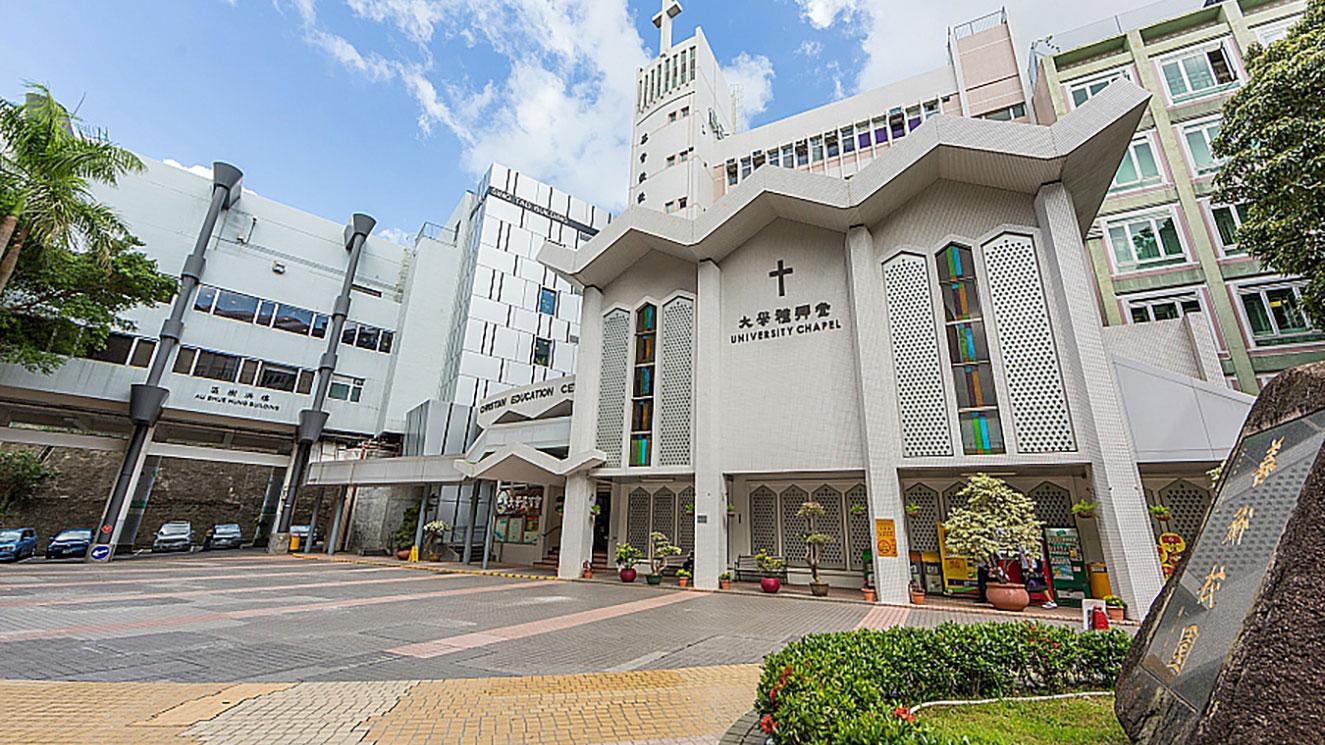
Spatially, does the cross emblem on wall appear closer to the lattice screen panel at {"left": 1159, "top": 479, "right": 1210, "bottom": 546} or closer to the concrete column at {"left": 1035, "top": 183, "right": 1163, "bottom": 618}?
the concrete column at {"left": 1035, "top": 183, "right": 1163, "bottom": 618}

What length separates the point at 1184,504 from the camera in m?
12.2

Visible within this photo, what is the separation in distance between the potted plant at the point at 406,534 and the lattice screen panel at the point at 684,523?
38.7 ft

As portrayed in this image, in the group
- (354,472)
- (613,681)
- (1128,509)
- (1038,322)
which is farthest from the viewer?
(354,472)

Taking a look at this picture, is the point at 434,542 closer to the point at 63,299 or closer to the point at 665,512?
the point at 665,512

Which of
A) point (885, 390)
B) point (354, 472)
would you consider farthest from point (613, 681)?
point (354, 472)

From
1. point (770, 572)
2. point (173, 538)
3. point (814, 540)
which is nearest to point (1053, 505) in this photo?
point (814, 540)

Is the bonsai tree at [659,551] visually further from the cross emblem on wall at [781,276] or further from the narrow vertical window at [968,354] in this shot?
the narrow vertical window at [968,354]

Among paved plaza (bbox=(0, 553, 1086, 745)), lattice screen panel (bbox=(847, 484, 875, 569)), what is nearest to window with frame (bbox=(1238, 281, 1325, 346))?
lattice screen panel (bbox=(847, 484, 875, 569))

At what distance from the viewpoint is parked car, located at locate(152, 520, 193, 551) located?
22.9 meters

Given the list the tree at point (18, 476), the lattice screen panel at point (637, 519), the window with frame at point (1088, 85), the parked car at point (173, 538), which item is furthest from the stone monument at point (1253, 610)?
the tree at point (18, 476)

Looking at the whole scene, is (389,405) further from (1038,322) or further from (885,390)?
(1038,322)

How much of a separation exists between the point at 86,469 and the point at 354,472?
1462 centimetres

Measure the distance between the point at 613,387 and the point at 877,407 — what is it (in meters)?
8.08

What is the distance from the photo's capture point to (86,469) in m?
25.1
